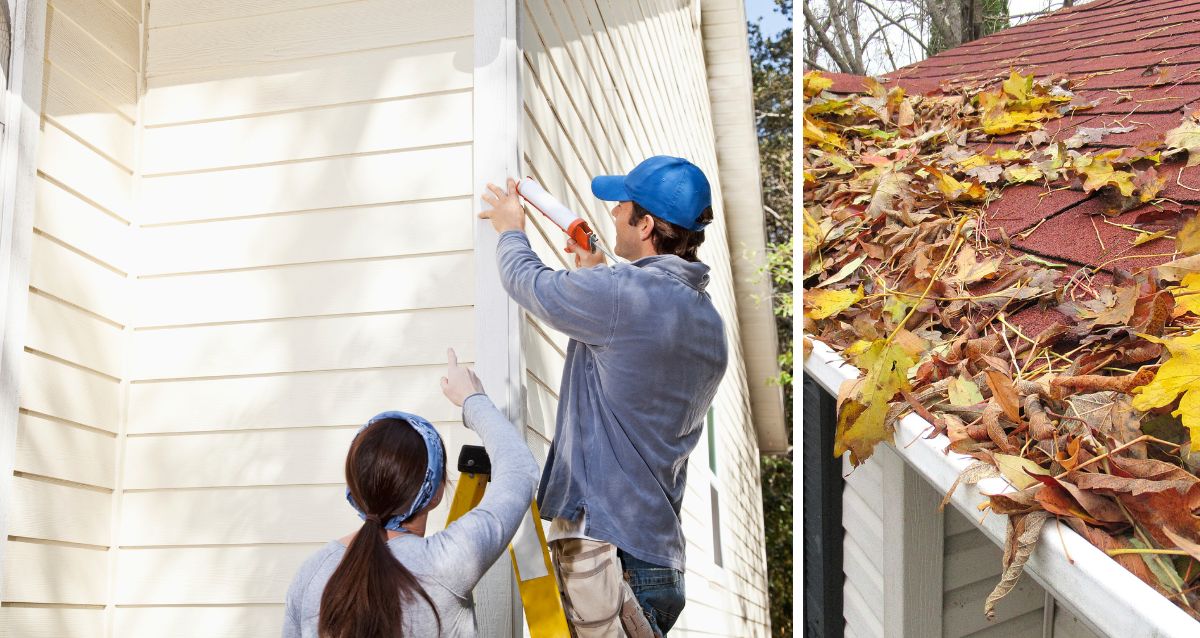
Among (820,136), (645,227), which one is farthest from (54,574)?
(820,136)

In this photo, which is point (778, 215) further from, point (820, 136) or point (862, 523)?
point (862, 523)

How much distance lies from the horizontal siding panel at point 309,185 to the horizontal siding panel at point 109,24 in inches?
14.7

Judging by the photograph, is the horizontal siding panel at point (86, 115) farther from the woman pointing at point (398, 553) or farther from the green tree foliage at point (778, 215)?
the green tree foliage at point (778, 215)

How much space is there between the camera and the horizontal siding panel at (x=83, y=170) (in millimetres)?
2418

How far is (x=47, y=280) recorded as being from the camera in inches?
94.0

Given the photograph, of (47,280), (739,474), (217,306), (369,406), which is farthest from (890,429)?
(739,474)

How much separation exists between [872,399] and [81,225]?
213cm

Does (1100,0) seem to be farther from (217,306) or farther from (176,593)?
(176,593)

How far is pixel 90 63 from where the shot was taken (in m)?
2.54

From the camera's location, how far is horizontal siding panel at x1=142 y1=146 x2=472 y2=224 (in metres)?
2.41

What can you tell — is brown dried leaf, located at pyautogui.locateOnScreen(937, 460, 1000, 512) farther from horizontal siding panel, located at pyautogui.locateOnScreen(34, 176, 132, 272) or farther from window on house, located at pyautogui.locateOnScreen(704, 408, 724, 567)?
window on house, located at pyautogui.locateOnScreen(704, 408, 724, 567)

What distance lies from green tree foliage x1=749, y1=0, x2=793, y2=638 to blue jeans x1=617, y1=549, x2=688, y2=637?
8.66 meters

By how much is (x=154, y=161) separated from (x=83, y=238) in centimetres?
31

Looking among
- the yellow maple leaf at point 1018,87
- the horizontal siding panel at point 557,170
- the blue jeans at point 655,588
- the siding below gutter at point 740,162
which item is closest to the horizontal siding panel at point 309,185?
the horizontal siding panel at point 557,170
